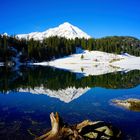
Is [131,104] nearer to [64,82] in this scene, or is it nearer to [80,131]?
[80,131]

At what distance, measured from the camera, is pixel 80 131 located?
2245 cm

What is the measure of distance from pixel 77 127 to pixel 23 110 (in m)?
14.7

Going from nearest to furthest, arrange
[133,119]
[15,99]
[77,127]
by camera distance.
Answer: [77,127]
[133,119]
[15,99]

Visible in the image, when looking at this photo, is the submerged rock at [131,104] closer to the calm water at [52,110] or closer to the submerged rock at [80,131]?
the calm water at [52,110]

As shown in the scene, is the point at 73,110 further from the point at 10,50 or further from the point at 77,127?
the point at 10,50

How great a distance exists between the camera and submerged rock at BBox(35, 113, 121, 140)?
21266mm

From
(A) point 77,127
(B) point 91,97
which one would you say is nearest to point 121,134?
(A) point 77,127

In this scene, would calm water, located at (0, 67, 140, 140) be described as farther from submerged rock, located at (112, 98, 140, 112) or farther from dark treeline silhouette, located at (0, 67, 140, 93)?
dark treeline silhouette, located at (0, 67, 140, 93)

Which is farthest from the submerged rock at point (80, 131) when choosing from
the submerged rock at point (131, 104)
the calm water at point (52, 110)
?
the submerged rock at point (131, 104)

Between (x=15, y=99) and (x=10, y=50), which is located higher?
(x=10, y=50)

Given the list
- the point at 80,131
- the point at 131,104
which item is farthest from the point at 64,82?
the point at 80,131

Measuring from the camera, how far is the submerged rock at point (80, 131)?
21.3 m

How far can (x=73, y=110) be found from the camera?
36000 millimetres

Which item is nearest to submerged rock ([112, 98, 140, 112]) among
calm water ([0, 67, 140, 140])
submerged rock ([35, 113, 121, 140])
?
calm water ([0, 67, 140, 140])
